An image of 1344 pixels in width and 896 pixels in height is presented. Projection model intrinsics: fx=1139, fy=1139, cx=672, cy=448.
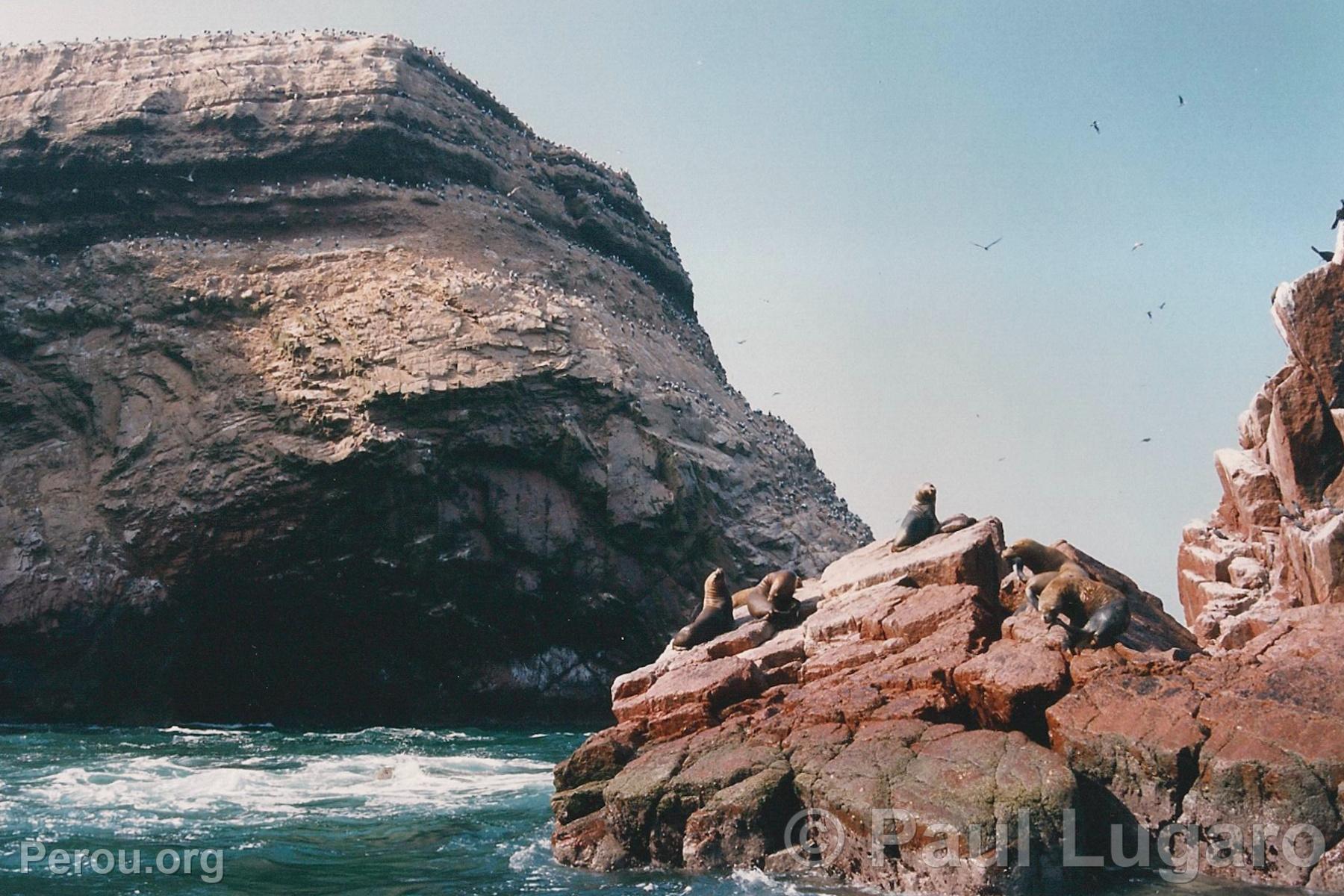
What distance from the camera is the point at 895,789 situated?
10.1 meters

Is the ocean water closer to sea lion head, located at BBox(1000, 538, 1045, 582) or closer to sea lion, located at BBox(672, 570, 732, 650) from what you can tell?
sea lion, located at BBox(672, 570, 732, 650)

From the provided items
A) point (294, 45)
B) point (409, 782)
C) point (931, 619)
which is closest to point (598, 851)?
point (931, 619)

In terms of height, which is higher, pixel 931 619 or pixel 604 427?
pixel 604 427

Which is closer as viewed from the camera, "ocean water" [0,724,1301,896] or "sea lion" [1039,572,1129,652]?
"ocean water" [0,724,1301,896]

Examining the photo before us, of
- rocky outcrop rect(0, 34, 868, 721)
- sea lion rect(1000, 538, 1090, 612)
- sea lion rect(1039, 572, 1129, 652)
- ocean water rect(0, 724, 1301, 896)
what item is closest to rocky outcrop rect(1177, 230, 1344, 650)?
sea lion rect(1000, 538, 1090, 612)

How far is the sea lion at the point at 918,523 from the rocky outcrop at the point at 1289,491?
4598 millimetres

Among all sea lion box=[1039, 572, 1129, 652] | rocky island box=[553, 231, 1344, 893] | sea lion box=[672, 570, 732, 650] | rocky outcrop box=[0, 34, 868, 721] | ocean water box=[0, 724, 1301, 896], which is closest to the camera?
rocky island box=[553, 231, 1344, 893]

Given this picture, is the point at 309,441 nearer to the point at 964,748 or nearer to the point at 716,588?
the point at 716,588

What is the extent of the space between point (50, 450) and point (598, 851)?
30.4 meters

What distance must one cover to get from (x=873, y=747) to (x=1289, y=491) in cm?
1391

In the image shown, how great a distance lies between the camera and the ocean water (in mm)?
11195

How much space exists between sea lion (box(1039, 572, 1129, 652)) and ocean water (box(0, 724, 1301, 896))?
9.36ft

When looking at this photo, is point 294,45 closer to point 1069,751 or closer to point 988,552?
point 988,552

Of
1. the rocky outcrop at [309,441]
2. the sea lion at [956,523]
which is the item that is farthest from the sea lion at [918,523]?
the rocky outcrop at [309,441]
